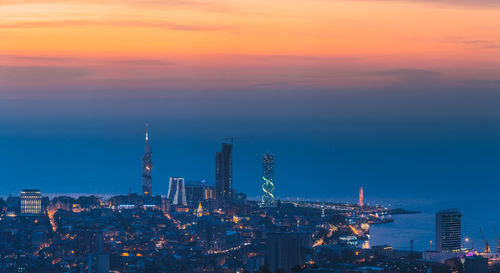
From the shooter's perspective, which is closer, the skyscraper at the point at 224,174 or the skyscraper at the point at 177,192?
the skyscraper at the point at 224,174

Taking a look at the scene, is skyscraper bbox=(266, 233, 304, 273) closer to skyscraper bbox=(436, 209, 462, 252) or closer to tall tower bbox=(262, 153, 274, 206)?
skyscraper bbox=(436, 209, 462, 252)

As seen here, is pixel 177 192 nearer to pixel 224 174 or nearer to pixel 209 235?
pixel 224 174

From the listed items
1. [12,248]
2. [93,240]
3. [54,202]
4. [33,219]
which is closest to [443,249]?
[93,240]

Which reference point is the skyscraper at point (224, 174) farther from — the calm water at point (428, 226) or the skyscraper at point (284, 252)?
the skyscraper at point (284, 252)

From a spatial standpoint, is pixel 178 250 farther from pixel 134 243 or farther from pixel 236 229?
pixel 236 229

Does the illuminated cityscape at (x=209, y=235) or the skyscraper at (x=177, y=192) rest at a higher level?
the skyscraper at (x=177, y=192)

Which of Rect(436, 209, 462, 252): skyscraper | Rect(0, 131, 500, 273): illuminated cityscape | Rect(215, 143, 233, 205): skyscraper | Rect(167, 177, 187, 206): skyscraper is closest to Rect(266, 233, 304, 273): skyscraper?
Rect(0, 131, 500, 273): illuminated cityscape

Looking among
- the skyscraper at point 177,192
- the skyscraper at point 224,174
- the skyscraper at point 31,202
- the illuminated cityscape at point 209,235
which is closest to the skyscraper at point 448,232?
the illuminated cityscape at point 209,235
